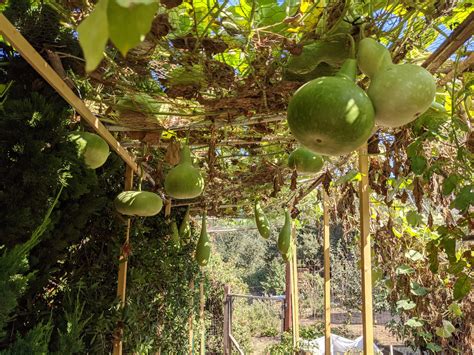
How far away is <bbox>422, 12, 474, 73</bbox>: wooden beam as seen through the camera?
1208mm

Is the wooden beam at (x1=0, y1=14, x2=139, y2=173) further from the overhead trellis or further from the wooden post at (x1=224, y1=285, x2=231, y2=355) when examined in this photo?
the wooden post at (x1=224, y1=285, x2=231, y2=355)

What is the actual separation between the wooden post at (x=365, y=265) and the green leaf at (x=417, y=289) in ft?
4.85

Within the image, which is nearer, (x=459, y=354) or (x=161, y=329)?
(x=459, y=354)

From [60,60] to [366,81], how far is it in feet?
4.27

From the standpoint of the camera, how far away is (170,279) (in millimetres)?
4027

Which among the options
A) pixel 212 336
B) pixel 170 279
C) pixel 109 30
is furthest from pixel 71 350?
pixel 212 336

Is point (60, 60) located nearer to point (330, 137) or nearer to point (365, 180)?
point (330, 137)

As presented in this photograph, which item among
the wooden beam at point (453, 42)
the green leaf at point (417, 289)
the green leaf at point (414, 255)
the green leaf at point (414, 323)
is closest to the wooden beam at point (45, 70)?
the wooden beam at point (453, 42)

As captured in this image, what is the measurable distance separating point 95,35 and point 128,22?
2 cm

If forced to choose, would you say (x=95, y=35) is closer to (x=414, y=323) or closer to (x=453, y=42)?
(x=453, y=42)

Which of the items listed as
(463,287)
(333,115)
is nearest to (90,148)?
(333,115)

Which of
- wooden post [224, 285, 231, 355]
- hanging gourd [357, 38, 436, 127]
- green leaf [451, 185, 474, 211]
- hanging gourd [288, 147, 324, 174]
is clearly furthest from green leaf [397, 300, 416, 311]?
wooden post [224, 285, 231, 355]

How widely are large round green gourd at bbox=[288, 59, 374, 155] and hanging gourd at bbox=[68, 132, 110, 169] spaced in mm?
1102

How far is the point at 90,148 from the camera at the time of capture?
1.83 metres
